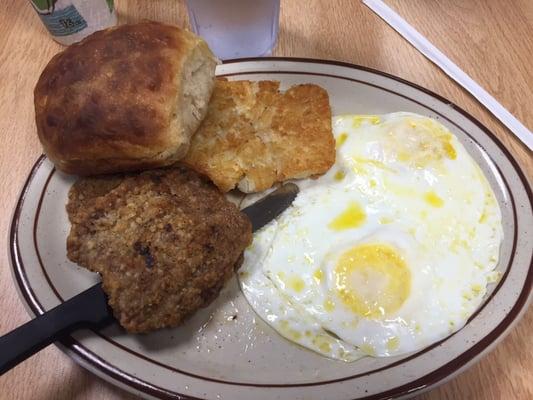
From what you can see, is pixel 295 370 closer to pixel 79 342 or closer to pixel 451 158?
pixel 79 342

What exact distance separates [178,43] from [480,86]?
124 centimetres

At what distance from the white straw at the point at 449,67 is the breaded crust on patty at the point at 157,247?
1.10 meters

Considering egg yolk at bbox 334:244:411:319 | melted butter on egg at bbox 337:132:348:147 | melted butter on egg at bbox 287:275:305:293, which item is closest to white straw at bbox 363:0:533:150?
melted butter on egg at bbox 337:132:348:147

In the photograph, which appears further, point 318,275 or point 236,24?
point 236,24

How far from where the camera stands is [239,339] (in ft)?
3.96

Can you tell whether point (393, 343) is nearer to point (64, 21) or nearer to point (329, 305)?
point (329, 305)

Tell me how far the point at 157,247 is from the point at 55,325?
29 centimetres

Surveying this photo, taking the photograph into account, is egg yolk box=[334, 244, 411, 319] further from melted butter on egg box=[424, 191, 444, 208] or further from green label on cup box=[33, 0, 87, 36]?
green label on cup box=[33, 0, 87, 36]

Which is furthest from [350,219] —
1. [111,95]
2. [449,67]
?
[449,67]

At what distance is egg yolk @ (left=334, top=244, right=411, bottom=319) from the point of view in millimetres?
1229

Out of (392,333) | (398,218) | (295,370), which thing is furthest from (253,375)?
(398,218)

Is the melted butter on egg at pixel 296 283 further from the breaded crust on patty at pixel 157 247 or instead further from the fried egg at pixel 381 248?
the breaded crust on patty at pixel 157 247

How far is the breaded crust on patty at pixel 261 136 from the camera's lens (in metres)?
1.44

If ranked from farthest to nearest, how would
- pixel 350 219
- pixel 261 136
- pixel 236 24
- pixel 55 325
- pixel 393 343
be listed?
1. pixel 236 24
2. pixel 261 136
3. pixel 350 219
4. pixel 393 343
5. pixel 55 325
